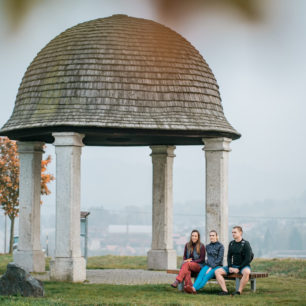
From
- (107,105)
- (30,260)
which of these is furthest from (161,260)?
(107,105)

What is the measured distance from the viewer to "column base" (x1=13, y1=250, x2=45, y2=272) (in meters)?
25.8

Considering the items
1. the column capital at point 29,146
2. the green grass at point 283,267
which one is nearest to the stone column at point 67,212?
the column capital at point 29,146

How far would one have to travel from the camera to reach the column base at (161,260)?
2778cm

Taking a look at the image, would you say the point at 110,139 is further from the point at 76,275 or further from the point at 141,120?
the point at 76,275

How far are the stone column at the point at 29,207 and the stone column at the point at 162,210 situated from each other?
4021mm

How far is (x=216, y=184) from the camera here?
23547 mm

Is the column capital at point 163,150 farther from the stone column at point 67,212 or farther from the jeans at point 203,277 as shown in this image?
the jeans at point 203,277

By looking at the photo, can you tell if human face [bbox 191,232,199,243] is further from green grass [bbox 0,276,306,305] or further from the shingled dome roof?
the shingled dome roof

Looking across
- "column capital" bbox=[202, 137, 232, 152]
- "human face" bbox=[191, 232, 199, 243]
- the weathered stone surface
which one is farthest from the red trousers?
"column capital" bbox=[202, 137, 232, 152]

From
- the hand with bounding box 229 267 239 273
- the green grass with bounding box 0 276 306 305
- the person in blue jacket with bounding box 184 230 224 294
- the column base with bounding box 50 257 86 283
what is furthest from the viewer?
the column base with bounding box 50 257 86 283

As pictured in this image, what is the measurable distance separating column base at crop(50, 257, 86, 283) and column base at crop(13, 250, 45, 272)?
355cm

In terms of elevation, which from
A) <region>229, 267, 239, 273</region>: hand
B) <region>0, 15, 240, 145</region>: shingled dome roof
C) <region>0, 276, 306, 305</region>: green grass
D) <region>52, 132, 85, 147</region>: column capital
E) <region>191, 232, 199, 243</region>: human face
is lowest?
<region>0, 276, 306, 305</region>: green grass

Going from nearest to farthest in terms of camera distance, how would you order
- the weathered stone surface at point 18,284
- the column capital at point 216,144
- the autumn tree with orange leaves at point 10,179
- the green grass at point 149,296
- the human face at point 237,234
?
the green grass at point 149,296
the weathered stone surface at point 18,284
the human face at point 237,234
the column capital at point 216,144
the autumn tree with orange leaves at point 10,179

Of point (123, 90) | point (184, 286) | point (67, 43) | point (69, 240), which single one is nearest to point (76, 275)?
point (69, 240)
